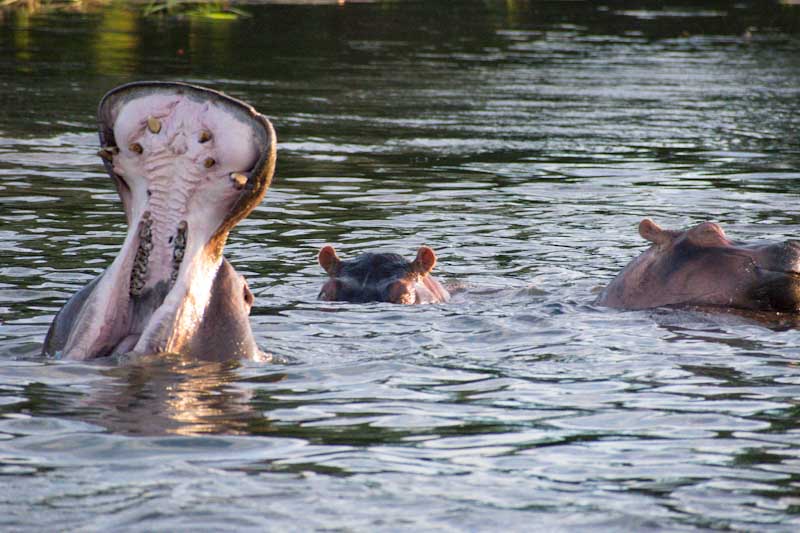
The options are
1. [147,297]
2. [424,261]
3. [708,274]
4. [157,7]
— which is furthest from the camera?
[157,7]

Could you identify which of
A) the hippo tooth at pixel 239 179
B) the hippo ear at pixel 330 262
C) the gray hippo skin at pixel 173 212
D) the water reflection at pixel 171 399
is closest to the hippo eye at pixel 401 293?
the hippo ear at pixel 330 262

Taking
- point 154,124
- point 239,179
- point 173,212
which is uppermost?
point 154,124

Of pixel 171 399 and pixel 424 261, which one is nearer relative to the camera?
pixel 171 399

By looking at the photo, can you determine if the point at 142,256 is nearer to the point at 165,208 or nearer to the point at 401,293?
the point at 165,208

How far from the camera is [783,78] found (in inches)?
A: 852

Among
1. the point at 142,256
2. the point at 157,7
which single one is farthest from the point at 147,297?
the point at 157,7

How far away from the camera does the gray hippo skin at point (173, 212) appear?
4.72 meters

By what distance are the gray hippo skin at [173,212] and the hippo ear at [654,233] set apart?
9.02ft

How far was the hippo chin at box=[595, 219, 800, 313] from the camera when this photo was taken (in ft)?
23.2

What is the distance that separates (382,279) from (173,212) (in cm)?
300

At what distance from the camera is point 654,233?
24.1 ft

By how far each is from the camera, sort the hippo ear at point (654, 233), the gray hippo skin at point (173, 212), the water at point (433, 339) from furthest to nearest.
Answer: the hippo ear at point (654, 233), the gray hippo skin at point (173, 212), the water at point (433, 339)

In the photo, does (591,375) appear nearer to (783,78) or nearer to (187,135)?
(187,135)

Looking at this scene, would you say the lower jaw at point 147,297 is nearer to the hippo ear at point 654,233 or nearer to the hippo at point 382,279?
the hippo at point 382,279
